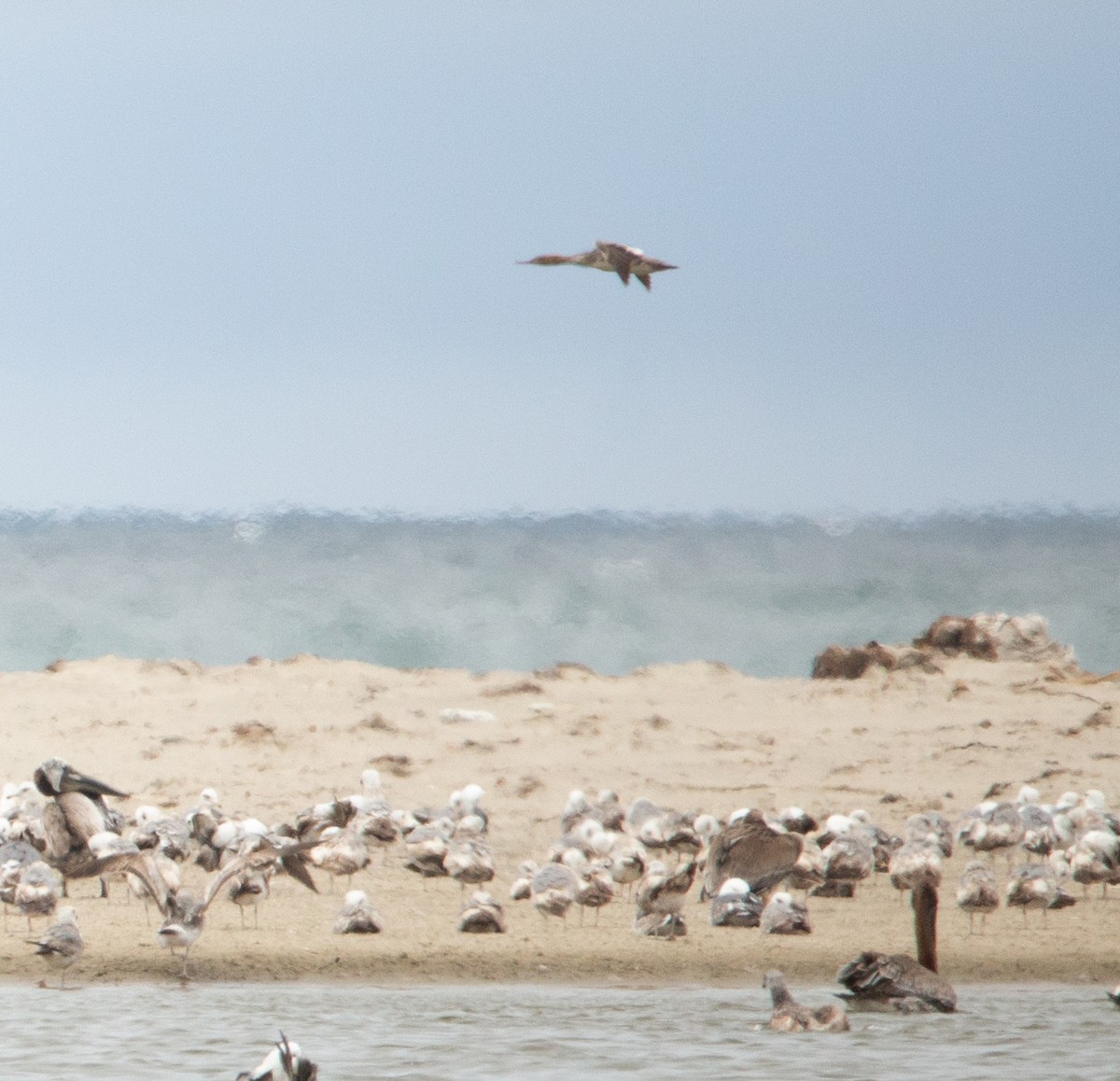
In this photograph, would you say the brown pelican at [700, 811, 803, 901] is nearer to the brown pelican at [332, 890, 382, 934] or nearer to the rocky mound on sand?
the brown pelican at [332, 890, 382, 934]

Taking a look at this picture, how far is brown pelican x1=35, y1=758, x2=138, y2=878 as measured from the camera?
14.2m

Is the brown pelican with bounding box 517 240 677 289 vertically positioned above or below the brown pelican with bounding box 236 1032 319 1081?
above

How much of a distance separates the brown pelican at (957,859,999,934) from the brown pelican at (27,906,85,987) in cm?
550

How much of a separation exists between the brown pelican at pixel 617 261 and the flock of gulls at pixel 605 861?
3712mm

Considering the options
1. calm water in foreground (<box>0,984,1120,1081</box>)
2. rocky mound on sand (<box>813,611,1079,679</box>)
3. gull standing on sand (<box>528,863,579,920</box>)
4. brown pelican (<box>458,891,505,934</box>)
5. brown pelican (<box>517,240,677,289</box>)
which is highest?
brown pelican (<box>517,240,677,289</box>)

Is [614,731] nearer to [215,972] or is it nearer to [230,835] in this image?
[230,835]

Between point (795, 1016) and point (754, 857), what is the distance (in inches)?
124

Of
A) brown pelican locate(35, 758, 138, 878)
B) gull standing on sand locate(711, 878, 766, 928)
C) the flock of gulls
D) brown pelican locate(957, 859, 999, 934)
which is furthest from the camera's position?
brown pelican locate(35, 758, 138, 878)

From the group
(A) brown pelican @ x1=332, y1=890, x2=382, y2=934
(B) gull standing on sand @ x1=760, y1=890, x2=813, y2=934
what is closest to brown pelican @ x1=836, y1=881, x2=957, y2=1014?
(B) gull standing on sand @ x1=760, y1=890, x2=813, y2=934

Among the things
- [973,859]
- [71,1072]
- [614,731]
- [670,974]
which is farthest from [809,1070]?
[614,731]

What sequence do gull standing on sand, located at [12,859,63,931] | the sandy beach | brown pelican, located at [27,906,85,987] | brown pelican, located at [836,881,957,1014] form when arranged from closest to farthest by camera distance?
brown pelican, located at [836,881,957,1014]
brown pelican, located at [27,906,85,987]
the sandy beach
gull standing on sand, located at [12,859,63,931]

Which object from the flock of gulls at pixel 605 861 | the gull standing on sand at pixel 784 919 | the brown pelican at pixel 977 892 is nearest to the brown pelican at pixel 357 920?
the flock of gulls at pixel 605 861

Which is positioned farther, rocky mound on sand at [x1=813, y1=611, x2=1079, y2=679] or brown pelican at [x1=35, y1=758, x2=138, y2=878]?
rocky mound on sand at [x1=813, y1=611, x2=1079, y2=679]

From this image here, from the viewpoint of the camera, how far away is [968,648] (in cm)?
2475
